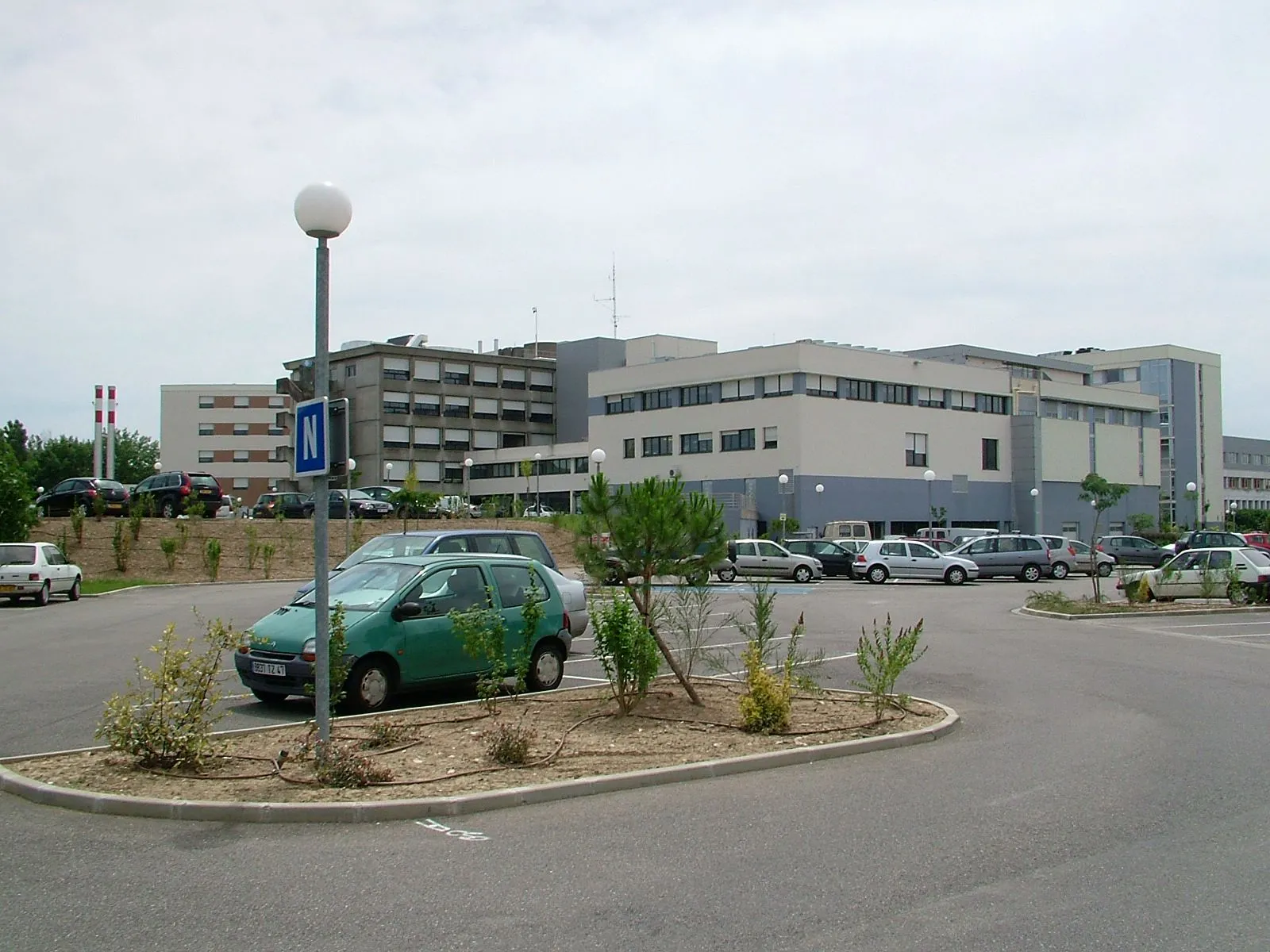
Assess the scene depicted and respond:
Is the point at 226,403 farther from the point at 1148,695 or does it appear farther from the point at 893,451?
the point at 1148,695

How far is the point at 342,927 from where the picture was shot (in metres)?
5.39

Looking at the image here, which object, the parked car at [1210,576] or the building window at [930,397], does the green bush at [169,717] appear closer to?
the parked car at [1210,576]

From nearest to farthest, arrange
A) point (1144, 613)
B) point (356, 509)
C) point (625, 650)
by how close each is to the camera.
A: 1. point (625, 650)
2. point (1144, 613)
3. point (356, 509)

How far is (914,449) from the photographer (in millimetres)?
70938

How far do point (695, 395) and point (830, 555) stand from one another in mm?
27436

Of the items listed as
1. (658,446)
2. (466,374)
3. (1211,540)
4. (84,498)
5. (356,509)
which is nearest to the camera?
(1211,540)

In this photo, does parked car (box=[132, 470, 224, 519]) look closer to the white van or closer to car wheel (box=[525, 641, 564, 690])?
the white van

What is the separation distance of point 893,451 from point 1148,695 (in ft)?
189

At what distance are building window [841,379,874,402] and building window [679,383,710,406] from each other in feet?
26.3

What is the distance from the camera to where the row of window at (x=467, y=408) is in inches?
3612

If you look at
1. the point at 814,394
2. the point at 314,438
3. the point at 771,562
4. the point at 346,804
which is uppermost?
the point at 814,394

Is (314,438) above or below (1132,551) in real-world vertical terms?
above

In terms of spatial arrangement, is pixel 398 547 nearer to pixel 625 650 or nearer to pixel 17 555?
pixel 625 650

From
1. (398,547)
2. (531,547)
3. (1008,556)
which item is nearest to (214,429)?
(1008,556)
